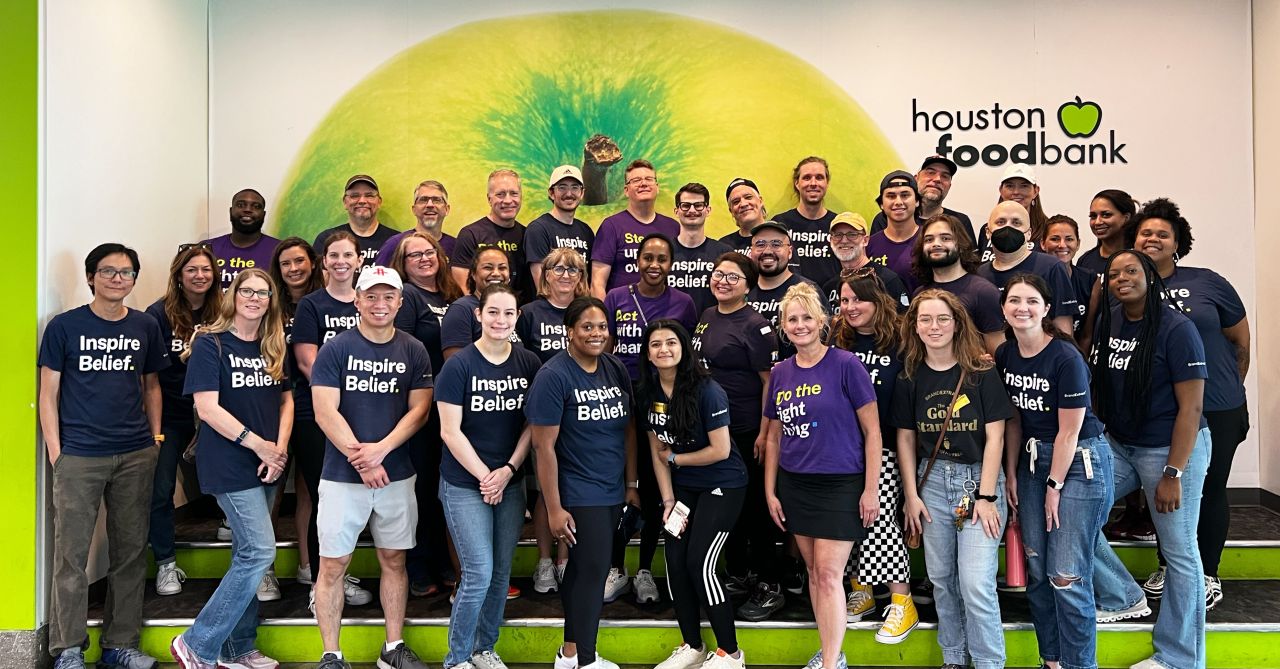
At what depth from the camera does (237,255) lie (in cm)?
541

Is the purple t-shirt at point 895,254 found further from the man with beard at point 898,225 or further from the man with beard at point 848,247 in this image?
the man with beard at point 848,247

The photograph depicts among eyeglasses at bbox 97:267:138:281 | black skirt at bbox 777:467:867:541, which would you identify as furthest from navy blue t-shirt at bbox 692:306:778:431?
eyeglasses at bbox 97:267:138:281

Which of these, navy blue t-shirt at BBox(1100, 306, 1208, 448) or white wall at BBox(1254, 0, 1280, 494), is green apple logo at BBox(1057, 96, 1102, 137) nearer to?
white wall at BBox(1254, 0, 1280, 494)

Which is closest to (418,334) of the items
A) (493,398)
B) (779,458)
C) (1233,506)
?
(493,398)

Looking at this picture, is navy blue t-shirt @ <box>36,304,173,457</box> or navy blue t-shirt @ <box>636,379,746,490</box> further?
navy blue t-shirt @ <box>36,304,173,457</box>

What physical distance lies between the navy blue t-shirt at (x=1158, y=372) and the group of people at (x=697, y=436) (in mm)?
13

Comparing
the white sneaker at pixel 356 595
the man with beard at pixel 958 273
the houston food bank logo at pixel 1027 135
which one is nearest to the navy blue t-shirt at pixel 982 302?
the man with beard at pixel 958 273

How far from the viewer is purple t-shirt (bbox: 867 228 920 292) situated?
14.8ft

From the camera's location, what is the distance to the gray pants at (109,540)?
3990 mm

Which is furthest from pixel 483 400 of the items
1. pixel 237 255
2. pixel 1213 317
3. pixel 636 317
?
pixel 1213 317

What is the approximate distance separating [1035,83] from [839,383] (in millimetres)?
3736

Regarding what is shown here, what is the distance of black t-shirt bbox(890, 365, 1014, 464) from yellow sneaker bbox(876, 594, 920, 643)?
29.3 inches

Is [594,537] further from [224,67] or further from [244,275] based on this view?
[224,67]

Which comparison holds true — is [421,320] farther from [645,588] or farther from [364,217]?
[645,588]
